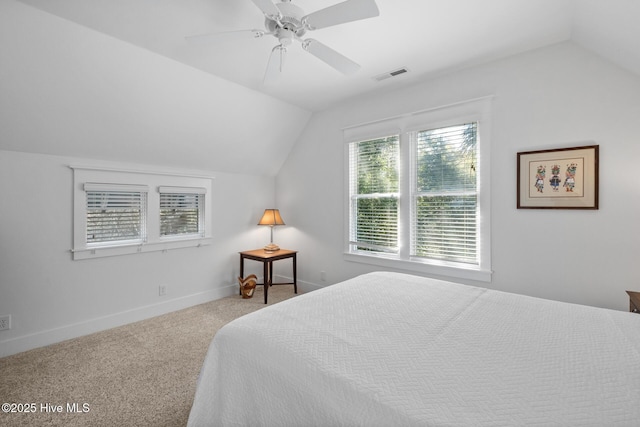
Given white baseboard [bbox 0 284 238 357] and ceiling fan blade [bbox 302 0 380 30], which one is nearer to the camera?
ceiling fan blade [bbox 302 0 380 30]

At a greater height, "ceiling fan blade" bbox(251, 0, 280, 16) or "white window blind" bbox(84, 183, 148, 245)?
"ceiling fan blade" bbox(251, 0, 280, 16)

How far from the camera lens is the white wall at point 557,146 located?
2.23m

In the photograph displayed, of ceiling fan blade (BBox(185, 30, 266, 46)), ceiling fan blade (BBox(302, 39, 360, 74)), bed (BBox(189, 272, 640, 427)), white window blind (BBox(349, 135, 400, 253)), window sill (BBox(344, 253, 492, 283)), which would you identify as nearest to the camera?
bed (BBox(189, 272, 640, 427))

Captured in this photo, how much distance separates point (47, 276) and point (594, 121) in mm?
4794

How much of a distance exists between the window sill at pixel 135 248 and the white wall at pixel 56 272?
0.05 meters

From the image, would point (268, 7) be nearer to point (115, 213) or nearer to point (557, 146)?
point (557, 146)

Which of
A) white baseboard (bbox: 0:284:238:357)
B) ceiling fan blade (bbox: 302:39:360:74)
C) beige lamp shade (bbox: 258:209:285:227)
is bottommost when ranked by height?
white baseboard (bbox: 0:284:238:357)

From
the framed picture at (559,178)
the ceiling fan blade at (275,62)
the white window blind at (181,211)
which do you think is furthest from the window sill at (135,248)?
the framed picture at (559,178)

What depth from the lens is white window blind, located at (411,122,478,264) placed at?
2926 mm

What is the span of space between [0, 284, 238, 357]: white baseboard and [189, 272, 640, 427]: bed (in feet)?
7.53

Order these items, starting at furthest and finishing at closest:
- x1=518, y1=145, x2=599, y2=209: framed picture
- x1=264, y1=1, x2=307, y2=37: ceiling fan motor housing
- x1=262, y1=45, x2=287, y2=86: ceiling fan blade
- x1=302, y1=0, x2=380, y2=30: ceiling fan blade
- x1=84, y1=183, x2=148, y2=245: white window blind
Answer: x1=84, y1=183, x2=148, y2=245: white window blind → x1=518, y1=145, x2=599, y2=209: framed picture → x1=262, y1=45, x2=287, y2=86: ceiling fan blade → x1=264, y1=1, x2=307, y2=37: ceiling fan motor housing → x1=302, y1=0, x2=380, y2=30: ceiling fan blade

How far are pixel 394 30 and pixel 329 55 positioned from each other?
61 cm

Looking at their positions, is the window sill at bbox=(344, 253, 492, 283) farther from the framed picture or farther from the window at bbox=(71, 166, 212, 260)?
the window at bbox=(71, 166, 212, 260)

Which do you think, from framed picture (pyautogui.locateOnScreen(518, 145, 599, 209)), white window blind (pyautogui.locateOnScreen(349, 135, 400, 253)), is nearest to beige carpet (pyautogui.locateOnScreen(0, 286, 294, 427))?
white window blind (pyautogui.locateOnScreen(349, 135, 400, 253))
